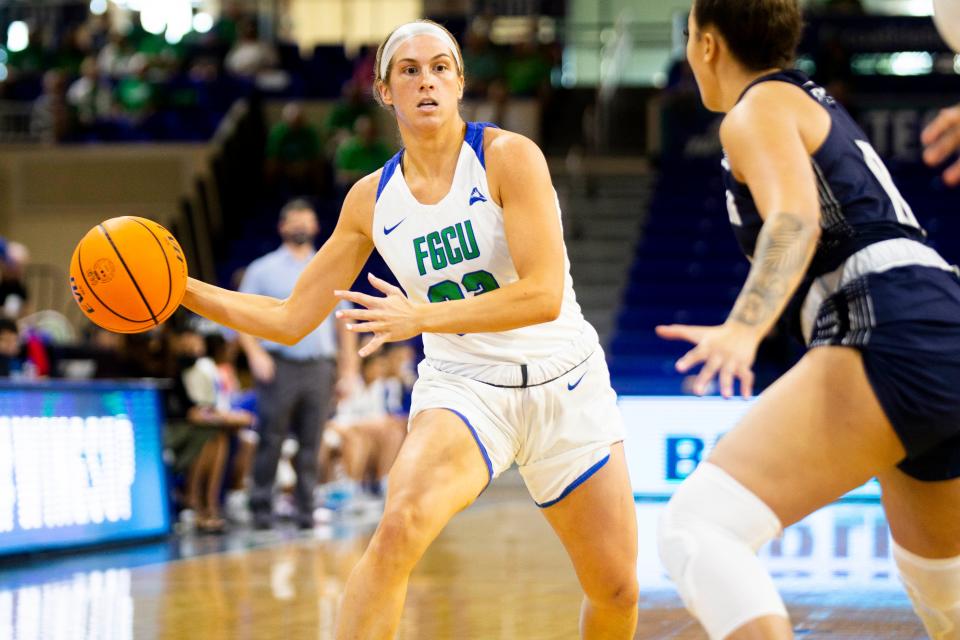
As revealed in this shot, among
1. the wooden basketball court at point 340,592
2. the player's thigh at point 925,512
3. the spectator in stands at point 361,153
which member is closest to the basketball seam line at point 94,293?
the wooden basketball court at point 340,592

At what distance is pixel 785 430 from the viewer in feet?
9.15

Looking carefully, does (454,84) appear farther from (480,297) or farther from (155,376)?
(155,376)

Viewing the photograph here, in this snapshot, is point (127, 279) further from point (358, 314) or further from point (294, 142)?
point (294, 142)

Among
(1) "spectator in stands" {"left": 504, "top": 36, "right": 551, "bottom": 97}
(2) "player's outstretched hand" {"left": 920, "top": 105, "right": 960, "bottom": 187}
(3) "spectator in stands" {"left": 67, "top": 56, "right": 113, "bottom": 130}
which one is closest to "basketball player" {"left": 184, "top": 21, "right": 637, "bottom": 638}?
(2) "player's outstretched hand" {"left": 920, "top": 105, "right": 960, "bottom": 187}

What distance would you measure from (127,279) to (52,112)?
1484 cm

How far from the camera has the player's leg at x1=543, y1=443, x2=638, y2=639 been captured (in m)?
3.73

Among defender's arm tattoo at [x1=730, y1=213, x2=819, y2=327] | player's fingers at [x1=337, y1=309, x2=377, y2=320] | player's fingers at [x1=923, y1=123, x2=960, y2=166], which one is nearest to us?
defender's arm tattoo at [x1=730, y1=213, x2=819, y2=327]

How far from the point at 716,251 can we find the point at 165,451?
8574 mm

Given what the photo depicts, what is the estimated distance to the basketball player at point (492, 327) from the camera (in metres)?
3.64

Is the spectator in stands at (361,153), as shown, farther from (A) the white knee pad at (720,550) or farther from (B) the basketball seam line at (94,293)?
(A) the white knee pad at (720,550)

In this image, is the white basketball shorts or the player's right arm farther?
the player's right arm

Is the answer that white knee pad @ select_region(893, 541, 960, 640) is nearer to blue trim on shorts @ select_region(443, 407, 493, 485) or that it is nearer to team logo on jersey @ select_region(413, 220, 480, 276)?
blue trim on shorts @ select_region(443, 407, 493, 485)

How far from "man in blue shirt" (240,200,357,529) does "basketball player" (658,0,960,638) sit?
6.01m

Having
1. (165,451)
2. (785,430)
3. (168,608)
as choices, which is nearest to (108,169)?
(165,451)
